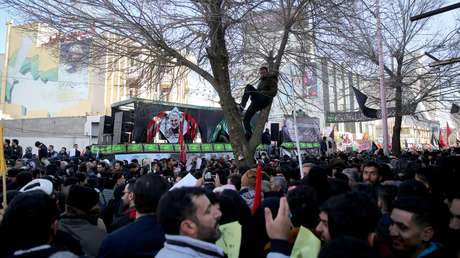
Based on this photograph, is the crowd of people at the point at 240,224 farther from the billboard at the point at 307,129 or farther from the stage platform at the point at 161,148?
the billboard at the point at 307,129

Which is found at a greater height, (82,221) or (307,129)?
(307,129)

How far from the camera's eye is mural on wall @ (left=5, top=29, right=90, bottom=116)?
40.9 m

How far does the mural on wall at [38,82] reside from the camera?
4094cm

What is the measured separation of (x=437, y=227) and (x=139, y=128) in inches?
661

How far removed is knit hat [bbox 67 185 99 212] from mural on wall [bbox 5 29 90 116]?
129ft

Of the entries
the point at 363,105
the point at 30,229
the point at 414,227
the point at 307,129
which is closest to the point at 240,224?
the point at 414,227

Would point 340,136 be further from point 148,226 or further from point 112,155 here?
point 148,226

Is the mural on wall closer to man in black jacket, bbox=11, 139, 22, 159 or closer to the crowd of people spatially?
man in black jacket, bbox=11, 139, 22, 159

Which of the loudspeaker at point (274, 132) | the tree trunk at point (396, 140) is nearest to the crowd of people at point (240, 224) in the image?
the loudspeaker at point (274, 132)

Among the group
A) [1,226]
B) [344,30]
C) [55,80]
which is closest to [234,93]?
[344,30]

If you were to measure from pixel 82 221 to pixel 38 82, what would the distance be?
48.2 m

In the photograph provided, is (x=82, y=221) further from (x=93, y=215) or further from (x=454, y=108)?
(x=454, y=108)

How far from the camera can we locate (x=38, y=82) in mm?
43688

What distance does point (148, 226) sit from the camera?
243 cm
